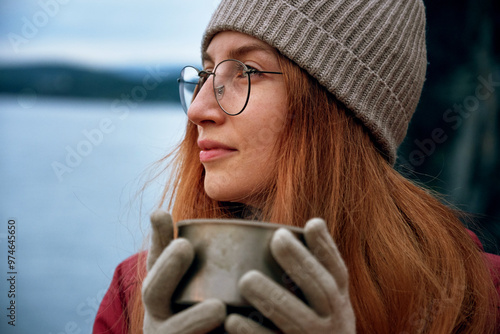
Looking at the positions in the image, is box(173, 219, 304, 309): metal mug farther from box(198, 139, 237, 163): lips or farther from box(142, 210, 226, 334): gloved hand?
box(198, 139, 237, 163): lips

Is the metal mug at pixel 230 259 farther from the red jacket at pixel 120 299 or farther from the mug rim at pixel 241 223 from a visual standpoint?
the red jacket at pixel 120 299

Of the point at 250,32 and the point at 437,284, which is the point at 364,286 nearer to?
the point at 437,284

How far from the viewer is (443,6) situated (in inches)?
88.6

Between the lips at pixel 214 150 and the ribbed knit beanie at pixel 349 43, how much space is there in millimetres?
313

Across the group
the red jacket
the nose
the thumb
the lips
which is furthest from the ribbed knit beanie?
the thumb

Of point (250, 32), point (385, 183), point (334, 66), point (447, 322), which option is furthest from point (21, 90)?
point (447, 322)

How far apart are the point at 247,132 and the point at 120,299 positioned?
2.43 feet

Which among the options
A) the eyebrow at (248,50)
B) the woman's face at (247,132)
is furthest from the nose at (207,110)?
the eyebrow at (248,50)

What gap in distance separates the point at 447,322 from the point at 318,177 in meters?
0.49

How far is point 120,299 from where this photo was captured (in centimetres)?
154

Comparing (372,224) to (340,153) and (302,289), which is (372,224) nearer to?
(340,153)

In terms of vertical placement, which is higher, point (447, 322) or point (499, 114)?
point (499, 114)

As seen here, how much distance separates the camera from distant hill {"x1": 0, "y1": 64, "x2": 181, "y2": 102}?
88.3 inches

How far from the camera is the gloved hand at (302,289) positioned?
73 centimetres
